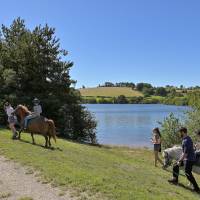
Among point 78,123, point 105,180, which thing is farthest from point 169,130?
point 105,180

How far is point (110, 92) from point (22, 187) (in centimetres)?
17403

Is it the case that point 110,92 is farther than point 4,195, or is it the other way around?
point 110,92

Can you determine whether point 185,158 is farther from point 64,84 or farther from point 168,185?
point 64,84

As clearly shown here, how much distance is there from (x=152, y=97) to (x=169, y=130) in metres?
159

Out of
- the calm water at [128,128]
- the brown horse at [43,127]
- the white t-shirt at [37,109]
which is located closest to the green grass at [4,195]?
the brown horse at [43,127]

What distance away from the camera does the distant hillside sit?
600 feet

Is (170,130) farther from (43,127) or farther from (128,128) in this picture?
(128,128)

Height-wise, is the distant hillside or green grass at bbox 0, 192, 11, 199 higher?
the distant hillside

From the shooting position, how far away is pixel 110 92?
609 feet

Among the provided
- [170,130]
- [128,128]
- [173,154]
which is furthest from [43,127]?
[128,128]

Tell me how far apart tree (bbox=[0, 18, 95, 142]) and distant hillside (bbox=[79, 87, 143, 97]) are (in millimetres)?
137002

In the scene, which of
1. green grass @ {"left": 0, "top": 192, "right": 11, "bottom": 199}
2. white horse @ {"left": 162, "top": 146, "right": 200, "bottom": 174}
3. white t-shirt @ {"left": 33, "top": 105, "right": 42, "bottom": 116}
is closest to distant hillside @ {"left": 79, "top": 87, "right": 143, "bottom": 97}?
white t-shirt @ {"left": 33, "top": 105, "right": 42, "bottom": 116}

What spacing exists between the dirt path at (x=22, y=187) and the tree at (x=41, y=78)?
83.8ft

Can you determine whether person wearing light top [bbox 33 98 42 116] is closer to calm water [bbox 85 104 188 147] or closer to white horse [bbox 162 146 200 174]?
white horse [bbox 162 146 200 174]
